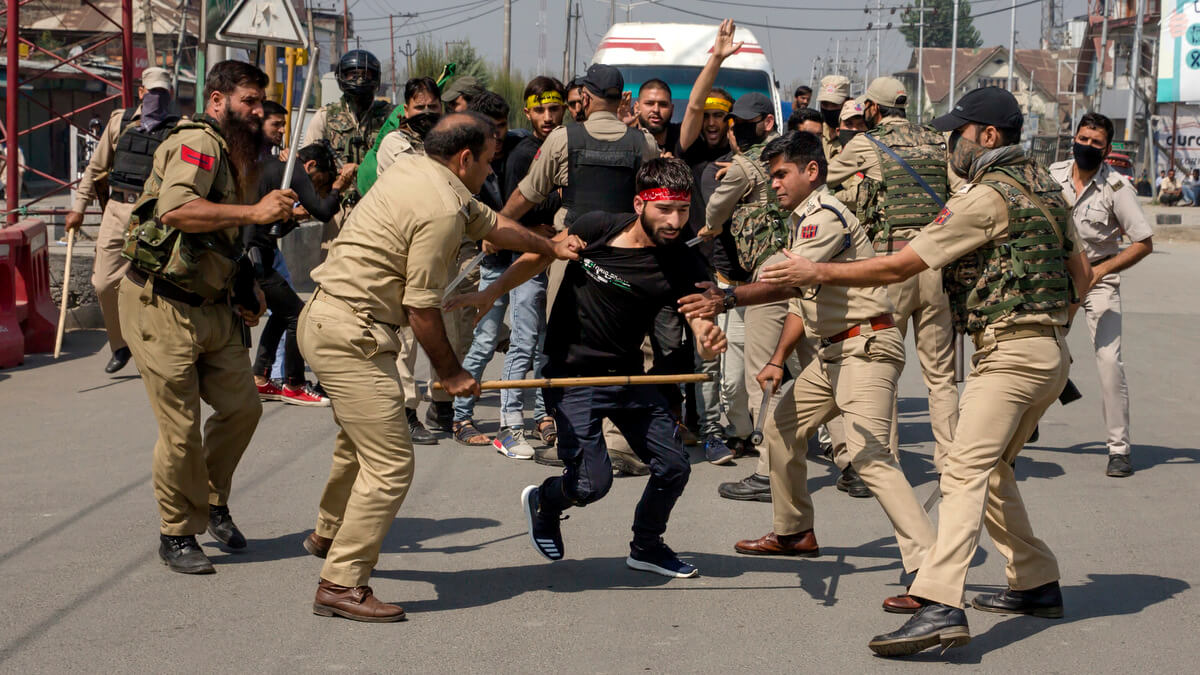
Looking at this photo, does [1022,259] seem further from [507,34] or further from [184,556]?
[507,34]

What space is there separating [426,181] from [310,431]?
396cm

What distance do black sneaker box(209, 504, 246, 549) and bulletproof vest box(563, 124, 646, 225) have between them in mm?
2717

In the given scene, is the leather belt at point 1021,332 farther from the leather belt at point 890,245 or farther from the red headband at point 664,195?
the leather belt at point 890,245

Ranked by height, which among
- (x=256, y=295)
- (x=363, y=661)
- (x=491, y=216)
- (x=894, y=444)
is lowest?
(x=363, y=661)

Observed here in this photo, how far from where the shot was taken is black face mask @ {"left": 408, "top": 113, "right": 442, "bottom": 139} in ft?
27.8

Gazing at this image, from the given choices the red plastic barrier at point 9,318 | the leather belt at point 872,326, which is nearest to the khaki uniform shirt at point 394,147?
the leather belt at point 872,326

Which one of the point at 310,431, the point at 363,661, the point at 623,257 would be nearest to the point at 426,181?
the point at 623,257

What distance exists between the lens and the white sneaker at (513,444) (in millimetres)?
8059

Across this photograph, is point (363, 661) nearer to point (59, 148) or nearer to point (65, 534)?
point (65, 534)

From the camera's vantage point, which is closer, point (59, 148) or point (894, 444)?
point (894, 444)

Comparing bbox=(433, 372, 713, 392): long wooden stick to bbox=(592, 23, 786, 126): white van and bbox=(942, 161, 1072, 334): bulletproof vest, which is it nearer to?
bbox=(942, 161, 1072, 334): bulletproof vest

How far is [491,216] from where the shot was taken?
17.3 ft

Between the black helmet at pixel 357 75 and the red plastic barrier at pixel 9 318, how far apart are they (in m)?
3.24

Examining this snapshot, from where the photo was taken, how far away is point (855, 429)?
540 cm
